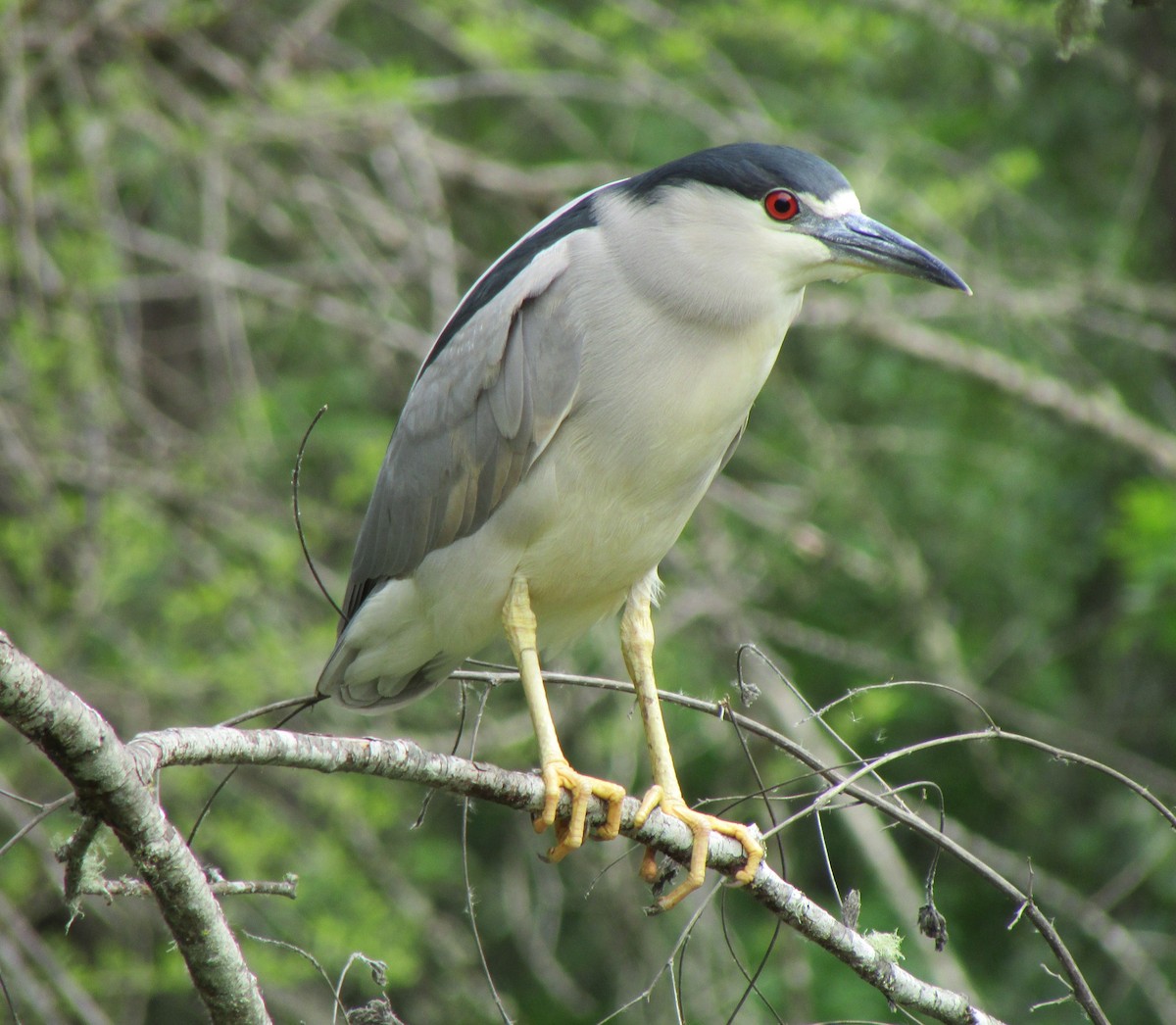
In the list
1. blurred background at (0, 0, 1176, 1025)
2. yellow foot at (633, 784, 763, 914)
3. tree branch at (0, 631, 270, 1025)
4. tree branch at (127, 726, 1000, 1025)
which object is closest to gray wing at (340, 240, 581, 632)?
yellow foot at (633, 784, 763, 914)

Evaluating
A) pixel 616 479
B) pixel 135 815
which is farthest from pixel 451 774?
pixel 616 479

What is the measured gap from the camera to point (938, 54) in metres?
5.23

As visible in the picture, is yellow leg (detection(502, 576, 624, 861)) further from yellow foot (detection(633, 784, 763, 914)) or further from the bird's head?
the bird's head

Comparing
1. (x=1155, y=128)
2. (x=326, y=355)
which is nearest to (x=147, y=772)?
(x=1155, y=128)

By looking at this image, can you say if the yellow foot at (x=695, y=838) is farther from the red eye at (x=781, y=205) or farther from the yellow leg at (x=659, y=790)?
the red eye at (x=781, y=205)

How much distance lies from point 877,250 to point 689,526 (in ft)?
6.93

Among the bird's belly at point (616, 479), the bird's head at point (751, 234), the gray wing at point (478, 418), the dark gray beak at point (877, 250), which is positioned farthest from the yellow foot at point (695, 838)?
the dark gray beak at point (877, 250)

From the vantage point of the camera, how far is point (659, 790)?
272 cm

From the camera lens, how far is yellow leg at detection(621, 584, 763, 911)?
243 cm

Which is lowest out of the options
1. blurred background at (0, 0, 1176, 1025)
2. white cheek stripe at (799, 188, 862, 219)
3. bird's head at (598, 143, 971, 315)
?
blurred background at (0, 0, 1176, 1025)

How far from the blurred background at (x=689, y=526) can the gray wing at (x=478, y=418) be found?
1038 mm

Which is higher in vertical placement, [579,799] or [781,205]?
[781,205]

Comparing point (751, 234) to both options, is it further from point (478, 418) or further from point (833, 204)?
point (478, 418)

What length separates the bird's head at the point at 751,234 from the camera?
2.74 meters
